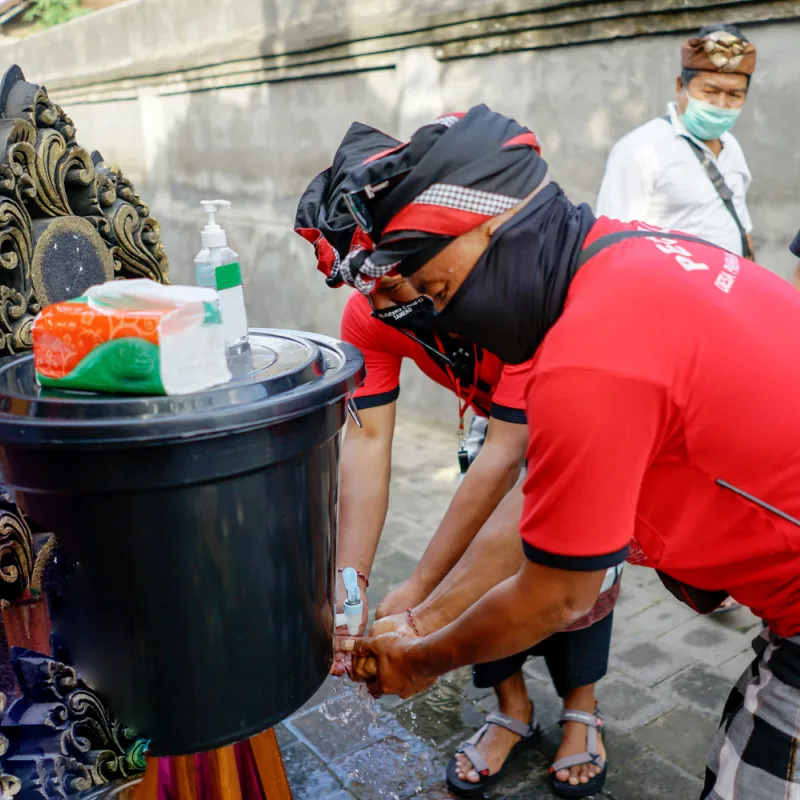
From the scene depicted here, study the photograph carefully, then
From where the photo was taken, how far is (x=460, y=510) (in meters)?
A: 2.27

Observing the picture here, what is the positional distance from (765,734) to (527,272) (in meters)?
0.94

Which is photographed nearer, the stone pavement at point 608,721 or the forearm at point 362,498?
the forearm at point 362,498

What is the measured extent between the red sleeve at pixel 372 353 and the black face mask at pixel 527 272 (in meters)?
0.92

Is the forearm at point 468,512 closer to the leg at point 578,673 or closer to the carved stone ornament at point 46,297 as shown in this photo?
the leg at point 578,673

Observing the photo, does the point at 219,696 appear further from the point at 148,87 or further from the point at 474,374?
the point at 148,87

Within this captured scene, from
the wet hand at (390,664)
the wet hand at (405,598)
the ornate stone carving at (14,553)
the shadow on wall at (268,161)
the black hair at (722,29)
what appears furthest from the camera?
the shadow on wall at (268,161)

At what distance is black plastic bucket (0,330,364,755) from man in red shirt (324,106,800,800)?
32 cm

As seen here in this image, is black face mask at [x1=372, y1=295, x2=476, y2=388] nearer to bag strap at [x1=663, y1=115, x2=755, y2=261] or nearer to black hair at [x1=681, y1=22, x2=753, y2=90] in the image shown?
bag strap at [x1=663, y1=115, x2=755, y2=261]

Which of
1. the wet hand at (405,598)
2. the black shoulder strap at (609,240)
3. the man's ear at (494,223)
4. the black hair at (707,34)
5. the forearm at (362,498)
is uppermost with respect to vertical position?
the black hair at (707,34)

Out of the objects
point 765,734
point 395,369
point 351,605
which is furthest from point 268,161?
point 765,734

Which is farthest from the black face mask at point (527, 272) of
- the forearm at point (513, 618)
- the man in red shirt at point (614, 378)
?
the forearm at point (513, 618)

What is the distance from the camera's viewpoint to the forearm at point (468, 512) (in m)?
2.24

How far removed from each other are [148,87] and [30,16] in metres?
7.68

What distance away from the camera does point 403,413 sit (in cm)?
618
